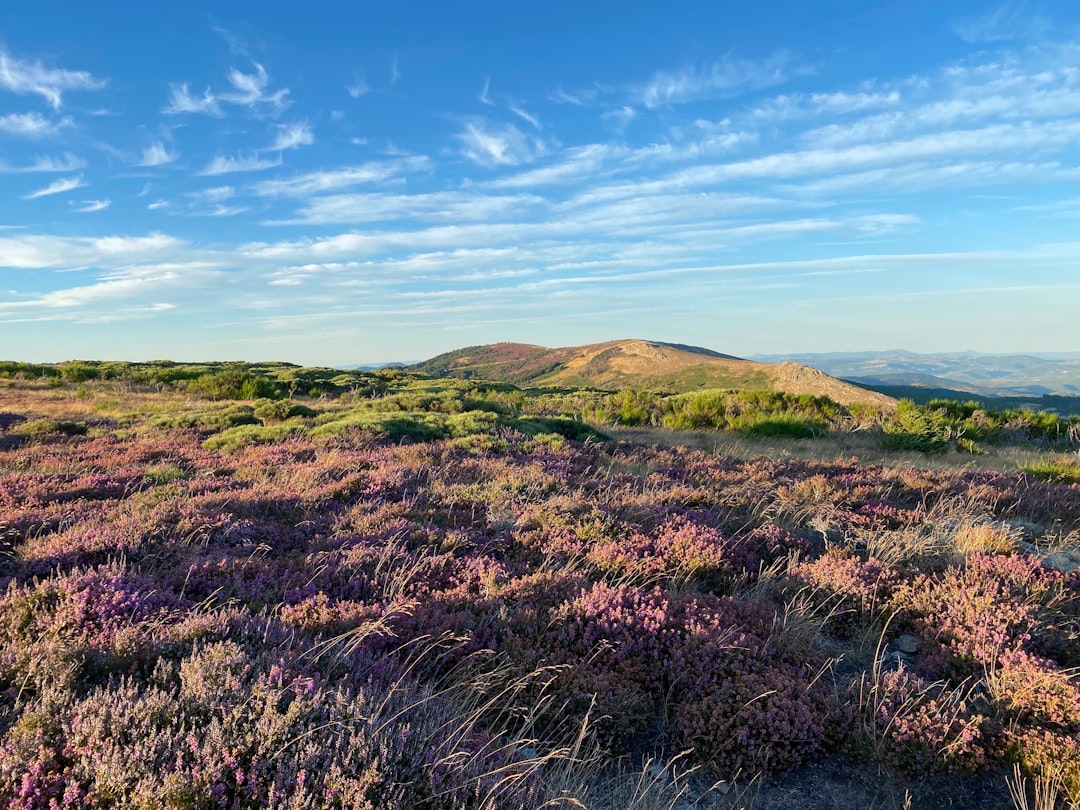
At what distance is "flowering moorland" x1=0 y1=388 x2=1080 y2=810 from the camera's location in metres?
2.67

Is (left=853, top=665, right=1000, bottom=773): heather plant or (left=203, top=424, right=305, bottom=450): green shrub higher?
(left=203, top=424, right=305, bottom=450): green shrub

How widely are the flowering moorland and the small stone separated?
19 mm

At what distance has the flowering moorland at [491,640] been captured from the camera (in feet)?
8.77

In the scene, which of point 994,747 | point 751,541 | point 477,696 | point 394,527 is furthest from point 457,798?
point 751,541

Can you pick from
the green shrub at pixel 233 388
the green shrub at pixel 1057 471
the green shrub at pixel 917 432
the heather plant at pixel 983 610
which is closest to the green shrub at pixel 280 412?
the green shrub at pixel 233 388

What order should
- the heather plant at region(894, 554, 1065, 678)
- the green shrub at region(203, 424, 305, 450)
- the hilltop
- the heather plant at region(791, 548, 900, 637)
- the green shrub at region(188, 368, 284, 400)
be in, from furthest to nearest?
the hilltop
the green shrub at region(188, 368, 284, 400)
the green shrub at region(203, 424, 305, 450)
the heather plant at region(791, 548, 900, 637)
the heather plant at region(894, 554, 1065, 678)

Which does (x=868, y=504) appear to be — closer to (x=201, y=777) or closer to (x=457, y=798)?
(x=457, y=798)

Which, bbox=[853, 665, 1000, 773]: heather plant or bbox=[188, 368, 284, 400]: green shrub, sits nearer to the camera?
bbox=[853, 665, 1000, 773]: heather plant

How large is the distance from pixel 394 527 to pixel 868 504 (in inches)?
263

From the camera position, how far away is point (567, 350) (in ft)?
477

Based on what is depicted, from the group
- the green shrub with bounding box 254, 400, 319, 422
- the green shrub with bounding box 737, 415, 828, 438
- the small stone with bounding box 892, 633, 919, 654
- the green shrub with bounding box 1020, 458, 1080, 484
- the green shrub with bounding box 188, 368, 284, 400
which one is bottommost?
the small stone with bounding box 892, 633, 919, 654

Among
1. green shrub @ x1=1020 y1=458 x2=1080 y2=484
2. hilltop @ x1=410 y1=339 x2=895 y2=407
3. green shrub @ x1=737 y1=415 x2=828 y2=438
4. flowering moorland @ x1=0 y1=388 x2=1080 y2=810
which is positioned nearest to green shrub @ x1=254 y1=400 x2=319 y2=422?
flowering moorland @ x1=0 y1=388 x2=1080 y2=810

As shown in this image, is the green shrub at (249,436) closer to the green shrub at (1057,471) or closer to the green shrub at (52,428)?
the green shrub at (52,428)

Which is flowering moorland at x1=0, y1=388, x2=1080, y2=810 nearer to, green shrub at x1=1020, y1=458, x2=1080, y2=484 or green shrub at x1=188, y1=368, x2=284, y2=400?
green shrub at x1=1020, y1=458, x2=1080, y2=484
